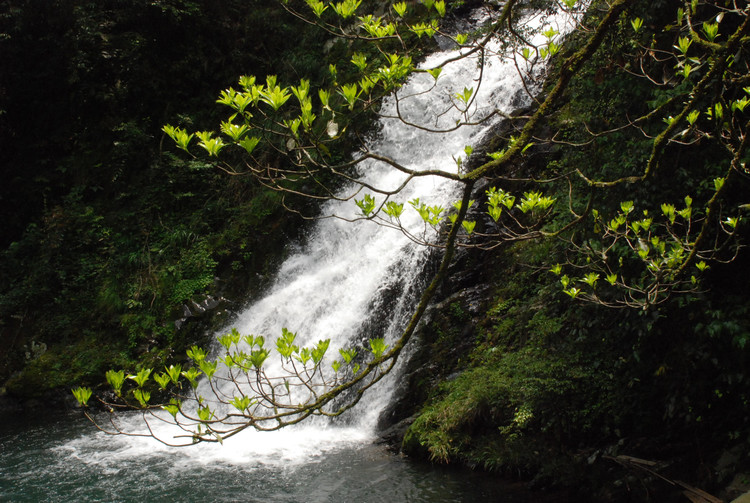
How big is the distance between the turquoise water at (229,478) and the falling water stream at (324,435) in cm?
2

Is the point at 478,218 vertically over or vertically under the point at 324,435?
over

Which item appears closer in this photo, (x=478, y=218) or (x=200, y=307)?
(x=478, y=218)

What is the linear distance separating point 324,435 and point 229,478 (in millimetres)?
1540

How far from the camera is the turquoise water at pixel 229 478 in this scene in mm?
5113

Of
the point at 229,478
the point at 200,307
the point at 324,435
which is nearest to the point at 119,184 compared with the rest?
the point at 200,307

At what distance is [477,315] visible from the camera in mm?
7094

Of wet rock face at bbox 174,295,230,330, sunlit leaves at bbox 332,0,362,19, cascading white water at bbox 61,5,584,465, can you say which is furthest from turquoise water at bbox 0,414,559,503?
sunlit leaves at bbox 332,0,362,19

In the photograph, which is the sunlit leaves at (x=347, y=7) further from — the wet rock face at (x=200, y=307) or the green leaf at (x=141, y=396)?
the wet rock face at (x=200, y=307)

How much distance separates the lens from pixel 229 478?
18.5 feet

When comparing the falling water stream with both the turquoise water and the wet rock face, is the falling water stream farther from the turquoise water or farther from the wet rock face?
the wet rock face

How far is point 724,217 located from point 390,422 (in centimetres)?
453

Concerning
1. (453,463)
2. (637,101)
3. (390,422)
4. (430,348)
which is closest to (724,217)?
(637,101)

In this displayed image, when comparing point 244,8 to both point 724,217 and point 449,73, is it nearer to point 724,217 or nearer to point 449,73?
point 449,73

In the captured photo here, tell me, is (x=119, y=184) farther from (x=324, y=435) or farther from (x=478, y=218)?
(x=478, y=218)
